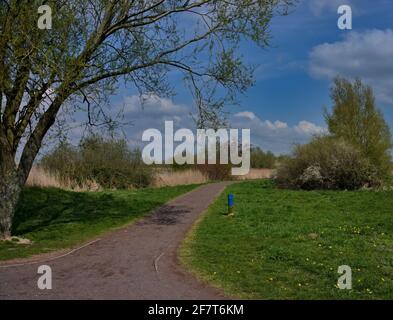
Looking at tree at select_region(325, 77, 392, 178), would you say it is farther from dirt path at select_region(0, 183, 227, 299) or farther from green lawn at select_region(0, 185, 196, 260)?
dirt path at select_region(0, 183, 227, 299)

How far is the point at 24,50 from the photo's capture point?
11.0 meters

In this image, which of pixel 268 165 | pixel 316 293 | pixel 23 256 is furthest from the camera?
pixel 268 165

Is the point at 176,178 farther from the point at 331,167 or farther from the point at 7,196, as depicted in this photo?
the point at 7,196

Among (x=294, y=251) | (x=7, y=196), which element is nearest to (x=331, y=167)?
(x=294, y=251)

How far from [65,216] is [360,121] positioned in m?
25.6

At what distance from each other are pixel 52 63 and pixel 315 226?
28.3ft

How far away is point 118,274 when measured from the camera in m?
8.95

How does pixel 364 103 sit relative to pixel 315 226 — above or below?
above

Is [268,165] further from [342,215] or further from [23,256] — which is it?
[23,256]

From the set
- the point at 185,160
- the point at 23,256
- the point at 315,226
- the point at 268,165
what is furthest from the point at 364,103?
the point at 268,165

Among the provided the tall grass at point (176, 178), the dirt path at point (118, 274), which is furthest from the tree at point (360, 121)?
the dirt path at point (118, 274)

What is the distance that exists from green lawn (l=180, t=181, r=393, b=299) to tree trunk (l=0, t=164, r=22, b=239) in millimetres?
4914

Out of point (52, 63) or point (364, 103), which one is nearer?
point (52, 63)
